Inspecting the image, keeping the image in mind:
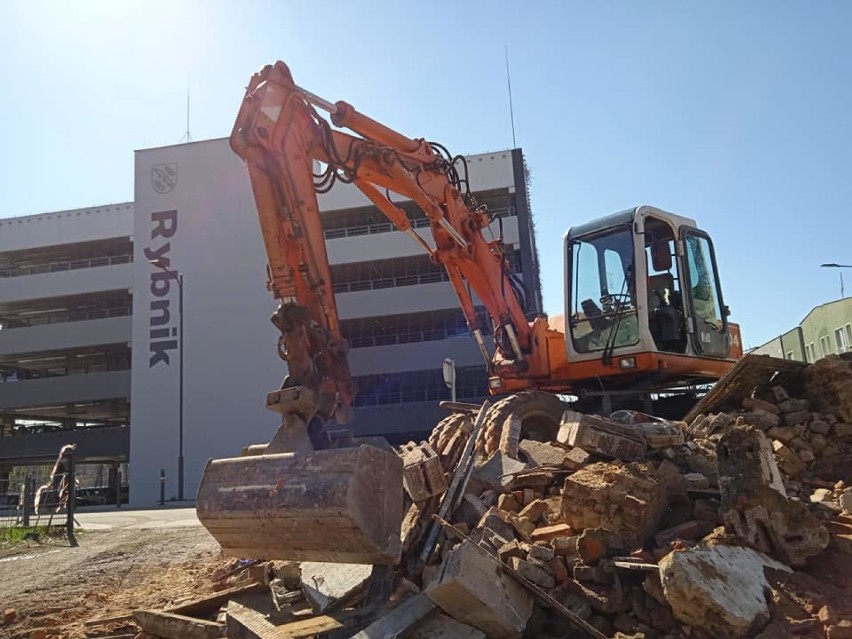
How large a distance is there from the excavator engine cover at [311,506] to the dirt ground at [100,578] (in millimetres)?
1657

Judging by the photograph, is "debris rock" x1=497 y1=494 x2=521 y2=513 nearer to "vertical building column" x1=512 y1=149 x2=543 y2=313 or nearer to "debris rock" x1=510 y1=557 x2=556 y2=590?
"debris rock" x1=510 y1=557 x2=556 y2=590

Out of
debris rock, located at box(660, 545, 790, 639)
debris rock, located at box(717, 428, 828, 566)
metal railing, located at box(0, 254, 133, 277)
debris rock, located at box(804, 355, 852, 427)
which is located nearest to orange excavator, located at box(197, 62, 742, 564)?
debris rock, located at box(660, 545, 790, 639)

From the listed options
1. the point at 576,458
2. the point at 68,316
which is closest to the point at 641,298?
the point at 576,458

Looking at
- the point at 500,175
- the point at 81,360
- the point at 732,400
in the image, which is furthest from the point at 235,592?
the point at 81,360

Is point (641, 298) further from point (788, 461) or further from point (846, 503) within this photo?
point (846, 503)

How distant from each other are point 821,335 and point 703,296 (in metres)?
24.2

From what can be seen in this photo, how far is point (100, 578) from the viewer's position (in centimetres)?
824

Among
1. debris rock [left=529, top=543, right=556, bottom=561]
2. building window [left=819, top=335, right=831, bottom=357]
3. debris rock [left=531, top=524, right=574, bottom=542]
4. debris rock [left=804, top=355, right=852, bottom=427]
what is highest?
building window [left=819, top=335, right=831, bottom=357]

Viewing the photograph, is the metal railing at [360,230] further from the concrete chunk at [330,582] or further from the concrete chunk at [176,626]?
the concrete chunk at [176,626]

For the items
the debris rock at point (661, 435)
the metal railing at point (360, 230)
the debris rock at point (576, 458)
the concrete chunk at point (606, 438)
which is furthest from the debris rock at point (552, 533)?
the metal railing at point (360, 230)

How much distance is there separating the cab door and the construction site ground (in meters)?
6.75

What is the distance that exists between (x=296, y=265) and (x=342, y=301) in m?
24.2

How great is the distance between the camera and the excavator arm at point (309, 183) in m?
5.62

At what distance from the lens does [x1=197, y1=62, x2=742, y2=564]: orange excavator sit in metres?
4.50
